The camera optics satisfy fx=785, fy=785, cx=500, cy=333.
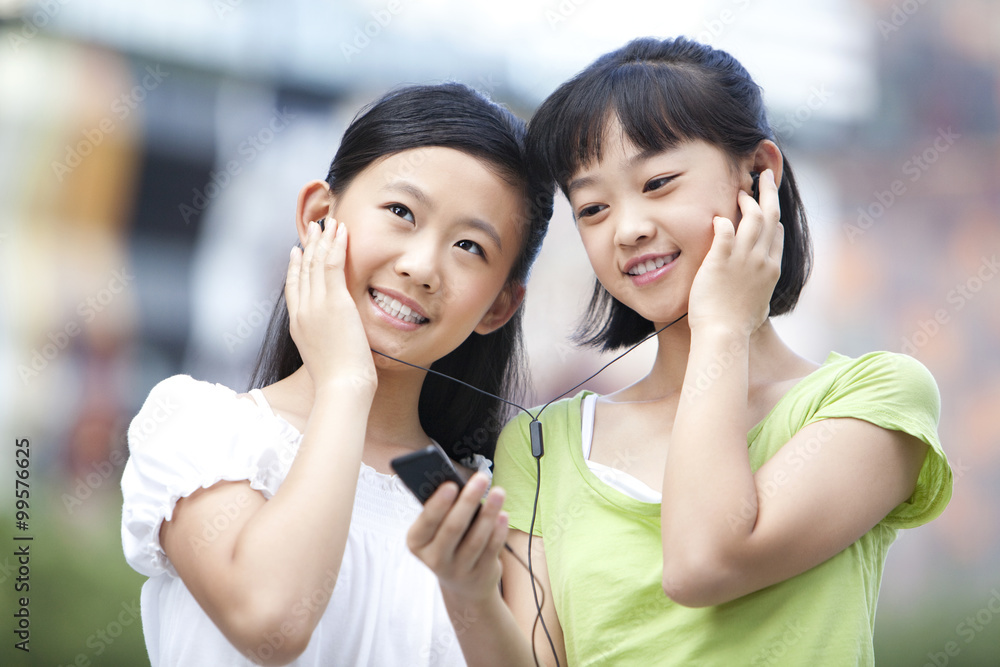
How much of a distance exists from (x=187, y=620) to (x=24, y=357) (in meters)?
1.93

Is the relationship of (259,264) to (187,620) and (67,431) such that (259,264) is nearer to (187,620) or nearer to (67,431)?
(67,431)

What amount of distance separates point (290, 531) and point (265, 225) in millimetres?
2342

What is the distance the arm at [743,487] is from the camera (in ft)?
3.56

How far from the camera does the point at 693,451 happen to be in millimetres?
1135

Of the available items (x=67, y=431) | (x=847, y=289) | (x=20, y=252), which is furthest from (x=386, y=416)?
(x=847, y=289)
